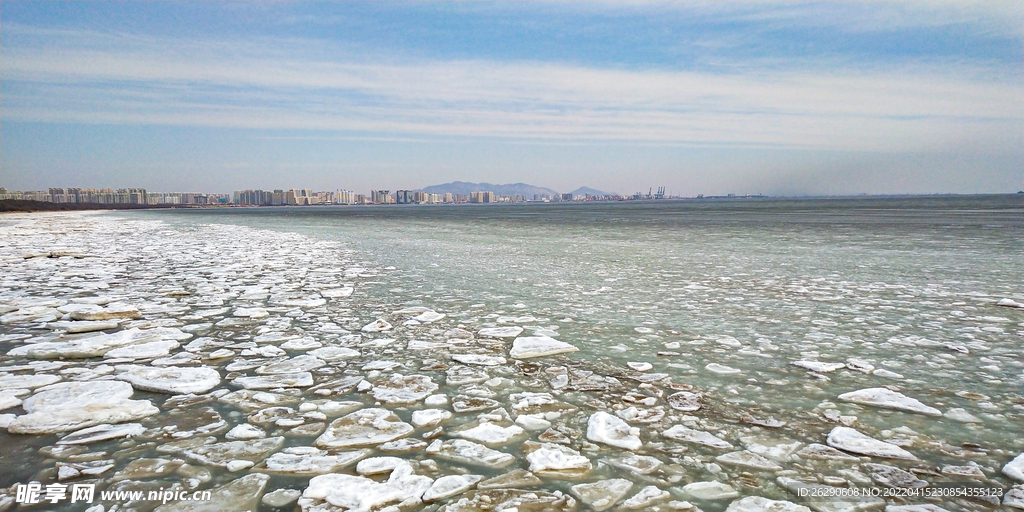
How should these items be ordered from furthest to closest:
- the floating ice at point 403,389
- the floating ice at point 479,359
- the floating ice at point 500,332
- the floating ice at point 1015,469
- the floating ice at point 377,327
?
the floating ice at point 377,327, the floating ice at point 500,332, the floating ice at point 479,359, the floating ice at point 403,389, the floating ice at point 1015,469

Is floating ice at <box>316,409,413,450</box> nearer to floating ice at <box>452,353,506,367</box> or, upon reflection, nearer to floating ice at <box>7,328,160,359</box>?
floating ice at <box>452,353,506,367</box>

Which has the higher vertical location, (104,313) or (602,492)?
(104,313)

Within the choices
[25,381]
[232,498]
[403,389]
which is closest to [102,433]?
[232,498]

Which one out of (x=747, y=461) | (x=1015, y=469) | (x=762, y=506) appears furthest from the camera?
(x=747, y=461)

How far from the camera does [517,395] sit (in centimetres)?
281

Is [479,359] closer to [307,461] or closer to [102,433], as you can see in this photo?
[307,461]

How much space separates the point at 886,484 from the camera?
6.22 feet

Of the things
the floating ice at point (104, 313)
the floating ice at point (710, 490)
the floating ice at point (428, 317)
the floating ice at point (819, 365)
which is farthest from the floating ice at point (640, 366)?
the floating ice at point (104, 313)

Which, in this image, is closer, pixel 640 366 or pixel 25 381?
pixel 25 381

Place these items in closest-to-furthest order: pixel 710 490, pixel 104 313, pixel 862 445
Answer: pixel 710 490 < pixel 862 445 < pixel 104 313

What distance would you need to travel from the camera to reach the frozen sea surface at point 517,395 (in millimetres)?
1922

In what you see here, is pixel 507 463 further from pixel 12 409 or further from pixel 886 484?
pixel 12 409

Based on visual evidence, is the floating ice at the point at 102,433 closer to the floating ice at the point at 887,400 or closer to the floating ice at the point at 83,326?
the floating ice at the point at 83,326

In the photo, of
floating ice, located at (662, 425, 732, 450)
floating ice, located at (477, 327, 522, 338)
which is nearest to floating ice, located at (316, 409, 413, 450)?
floating ice, located at (662, 425, 732, 450)
